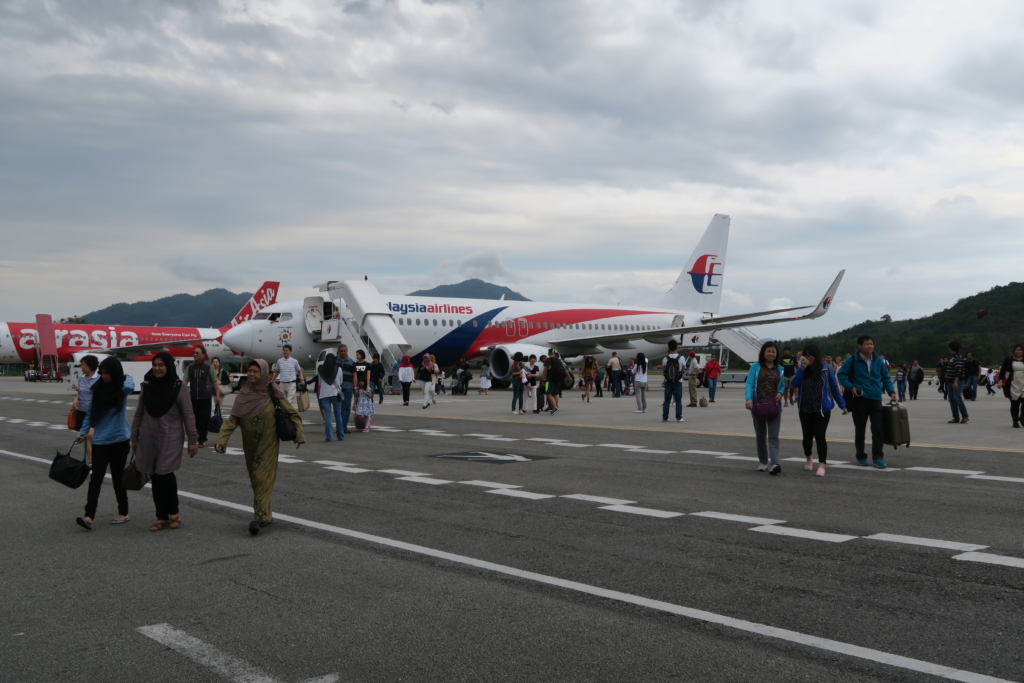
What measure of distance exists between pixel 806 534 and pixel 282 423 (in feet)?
15.4

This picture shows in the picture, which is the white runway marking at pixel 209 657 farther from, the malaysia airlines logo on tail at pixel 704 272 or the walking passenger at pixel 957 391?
the malaysia airlines logo on tail at pixel 704 272

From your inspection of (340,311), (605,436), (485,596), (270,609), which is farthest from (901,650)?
(340,311)

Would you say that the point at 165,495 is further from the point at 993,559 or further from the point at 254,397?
the point at 993,559

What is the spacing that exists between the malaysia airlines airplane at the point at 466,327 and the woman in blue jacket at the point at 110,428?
845 inches

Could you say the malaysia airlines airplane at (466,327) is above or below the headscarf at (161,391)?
above

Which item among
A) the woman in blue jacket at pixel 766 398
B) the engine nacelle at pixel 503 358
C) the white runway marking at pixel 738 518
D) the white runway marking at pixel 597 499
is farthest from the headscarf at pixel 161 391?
the engine nacelle at pixel 503 358

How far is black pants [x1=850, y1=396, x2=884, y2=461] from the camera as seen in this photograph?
1084 centimetres

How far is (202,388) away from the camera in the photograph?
14.1 m

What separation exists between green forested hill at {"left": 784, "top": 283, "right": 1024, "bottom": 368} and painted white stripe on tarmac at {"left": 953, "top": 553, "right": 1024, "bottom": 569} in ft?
184

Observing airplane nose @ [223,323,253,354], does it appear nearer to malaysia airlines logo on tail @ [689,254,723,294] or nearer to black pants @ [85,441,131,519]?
malaysia airlines logo on tail @ [689,254,723,294]

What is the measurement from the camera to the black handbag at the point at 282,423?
7422mm

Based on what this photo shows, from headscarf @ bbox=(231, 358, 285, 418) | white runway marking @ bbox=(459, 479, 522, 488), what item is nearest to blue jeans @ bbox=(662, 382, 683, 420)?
white runway marking @ bbox=(459, 479, 522, 488)

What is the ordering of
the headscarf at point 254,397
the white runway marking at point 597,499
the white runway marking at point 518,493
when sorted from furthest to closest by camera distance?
1. the white runway marking at point 518,493
2. the white runway marking at point 597,499
3. the headscarf at point 254,397

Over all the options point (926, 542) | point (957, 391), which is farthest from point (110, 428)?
point (957, 391)
